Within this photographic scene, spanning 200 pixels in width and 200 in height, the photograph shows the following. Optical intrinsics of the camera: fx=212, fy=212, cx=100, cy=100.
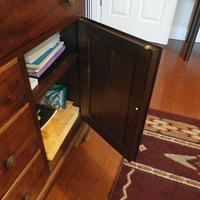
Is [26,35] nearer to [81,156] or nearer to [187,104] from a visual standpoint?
[81,156]

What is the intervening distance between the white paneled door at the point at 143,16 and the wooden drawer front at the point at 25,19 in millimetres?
1528

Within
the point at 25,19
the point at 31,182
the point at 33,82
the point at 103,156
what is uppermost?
the point at 25,19

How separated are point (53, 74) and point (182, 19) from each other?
2.09 m

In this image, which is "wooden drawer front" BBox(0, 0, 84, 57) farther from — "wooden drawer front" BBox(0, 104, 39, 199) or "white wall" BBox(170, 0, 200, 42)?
"white wall" BBox(170, 0, 200, 42)

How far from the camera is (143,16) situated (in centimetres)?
210

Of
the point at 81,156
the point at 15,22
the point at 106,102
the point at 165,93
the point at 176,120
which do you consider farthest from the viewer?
the point at 165,93

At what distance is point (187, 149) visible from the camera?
1245mm

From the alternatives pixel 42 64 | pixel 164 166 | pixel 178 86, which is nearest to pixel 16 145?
pixel 42 64

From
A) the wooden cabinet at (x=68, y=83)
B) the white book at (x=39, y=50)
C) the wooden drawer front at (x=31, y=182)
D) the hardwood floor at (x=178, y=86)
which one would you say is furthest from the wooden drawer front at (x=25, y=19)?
the hardwood floor at (x=178, y=86)

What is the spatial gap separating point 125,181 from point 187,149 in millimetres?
439

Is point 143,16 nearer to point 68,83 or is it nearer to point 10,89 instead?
point 68,83

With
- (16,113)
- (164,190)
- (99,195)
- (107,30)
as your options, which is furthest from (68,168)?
(107,30)

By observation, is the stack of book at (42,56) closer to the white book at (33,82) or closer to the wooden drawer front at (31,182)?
the white book at (33,82)

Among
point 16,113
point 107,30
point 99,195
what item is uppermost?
point 107,30
